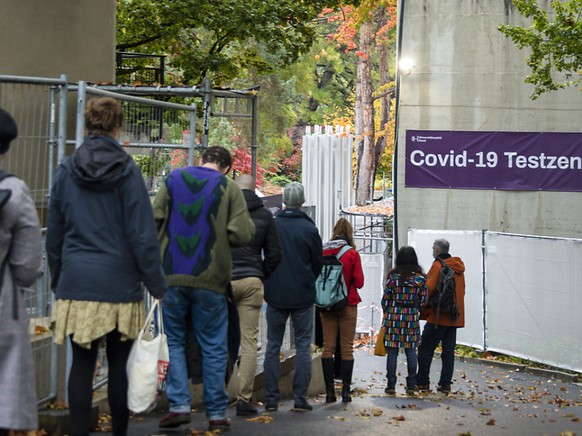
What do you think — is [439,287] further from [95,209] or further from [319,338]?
[95,209]

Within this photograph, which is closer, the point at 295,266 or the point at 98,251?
the point at 98,251

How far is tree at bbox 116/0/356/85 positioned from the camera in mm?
21359

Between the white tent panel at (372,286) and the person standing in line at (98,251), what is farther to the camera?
the white tent panel at (372,286)

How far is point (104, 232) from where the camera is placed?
5.97 meters

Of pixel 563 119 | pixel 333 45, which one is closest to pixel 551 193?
pixel 563 119

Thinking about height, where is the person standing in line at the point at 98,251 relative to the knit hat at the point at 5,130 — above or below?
below

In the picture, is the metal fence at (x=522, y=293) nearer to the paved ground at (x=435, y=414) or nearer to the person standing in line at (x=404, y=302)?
the paved ground at (x=435, y=414)

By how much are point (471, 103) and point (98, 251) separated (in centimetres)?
1737

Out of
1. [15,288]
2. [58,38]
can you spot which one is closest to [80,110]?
[15,288]

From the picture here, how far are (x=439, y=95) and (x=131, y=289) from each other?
17.3m

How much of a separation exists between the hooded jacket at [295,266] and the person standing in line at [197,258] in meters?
2.20

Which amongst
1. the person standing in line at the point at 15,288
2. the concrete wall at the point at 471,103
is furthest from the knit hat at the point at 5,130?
the concrete wall at the point at 471,103

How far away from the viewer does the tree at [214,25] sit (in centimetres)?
2136

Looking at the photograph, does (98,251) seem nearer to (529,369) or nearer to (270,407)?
(270,407)
